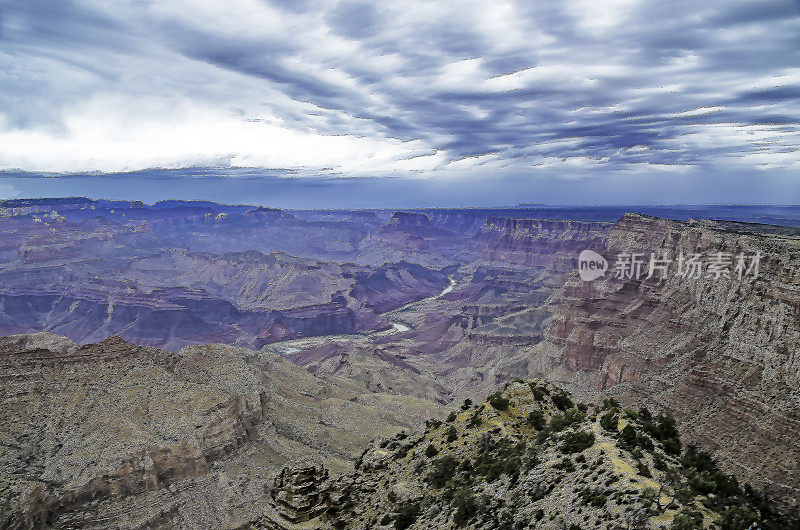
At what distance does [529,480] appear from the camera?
18.1 metres

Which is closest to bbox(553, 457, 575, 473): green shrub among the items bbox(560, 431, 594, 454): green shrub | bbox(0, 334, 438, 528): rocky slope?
bbox(560, 431, 594, 454): green shrub

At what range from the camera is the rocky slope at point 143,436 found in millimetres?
47406

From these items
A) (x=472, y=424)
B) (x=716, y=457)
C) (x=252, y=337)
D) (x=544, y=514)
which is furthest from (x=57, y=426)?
(x=252, y=337)

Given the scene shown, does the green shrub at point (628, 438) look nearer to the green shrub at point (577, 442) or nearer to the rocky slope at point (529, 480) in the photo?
the rocky slope at point (529, 480)

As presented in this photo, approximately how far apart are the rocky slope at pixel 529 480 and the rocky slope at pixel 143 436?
27.4m

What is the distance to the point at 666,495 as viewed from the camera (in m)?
13.2

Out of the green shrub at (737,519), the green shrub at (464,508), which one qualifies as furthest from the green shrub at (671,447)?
the green shrub at (464,508)

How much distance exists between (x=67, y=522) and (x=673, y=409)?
6134cm

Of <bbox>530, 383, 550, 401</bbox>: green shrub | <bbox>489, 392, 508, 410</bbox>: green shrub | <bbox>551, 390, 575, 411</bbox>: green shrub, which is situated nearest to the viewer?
<bbox>489, 392, 508, 410</bbox>: green shrub
